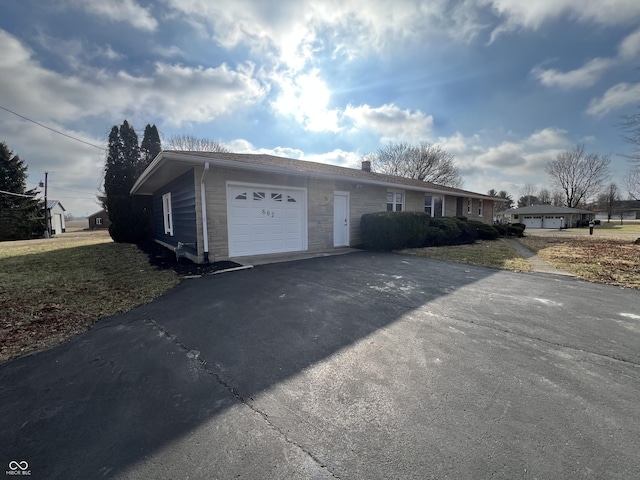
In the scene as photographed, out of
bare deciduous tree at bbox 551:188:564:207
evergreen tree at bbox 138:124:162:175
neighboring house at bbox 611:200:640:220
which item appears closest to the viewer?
evergreen tree at bbox 138:124:162:175

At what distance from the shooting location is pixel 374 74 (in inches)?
383

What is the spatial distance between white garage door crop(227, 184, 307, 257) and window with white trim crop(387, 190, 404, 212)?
5.36 meters

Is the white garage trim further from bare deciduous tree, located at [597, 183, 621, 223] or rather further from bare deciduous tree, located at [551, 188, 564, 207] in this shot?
bare deciduous tree, located at [597, 183, 621, 223]

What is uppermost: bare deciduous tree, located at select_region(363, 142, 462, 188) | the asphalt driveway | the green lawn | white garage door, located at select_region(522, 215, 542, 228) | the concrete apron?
bare deciduous tree, located at select_region(363, 142, 462, 188)

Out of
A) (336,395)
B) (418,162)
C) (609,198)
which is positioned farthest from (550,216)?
(336,395)

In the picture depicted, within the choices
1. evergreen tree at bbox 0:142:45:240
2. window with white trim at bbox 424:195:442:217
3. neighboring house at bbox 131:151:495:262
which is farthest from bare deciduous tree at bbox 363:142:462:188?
evergreen tree at bbox 0:142:45:240

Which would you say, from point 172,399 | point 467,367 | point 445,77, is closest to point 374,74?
point 445,77

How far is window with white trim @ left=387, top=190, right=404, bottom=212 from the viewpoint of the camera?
13278mm

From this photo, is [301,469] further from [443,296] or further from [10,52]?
[10,52]

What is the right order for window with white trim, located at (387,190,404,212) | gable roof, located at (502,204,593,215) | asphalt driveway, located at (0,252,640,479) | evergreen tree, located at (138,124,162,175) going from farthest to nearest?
gable roof, located at (502,204,593,215), evergreen tree, located at (138,124,162,175), window with white trim, located at (387,190,404,212), asphalt driveway, located at (0,252,640,479)

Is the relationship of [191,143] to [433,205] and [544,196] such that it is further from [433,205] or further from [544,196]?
[544,196]

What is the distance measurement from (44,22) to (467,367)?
45.5ft

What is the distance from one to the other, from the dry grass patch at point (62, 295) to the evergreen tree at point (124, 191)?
695 centimetres

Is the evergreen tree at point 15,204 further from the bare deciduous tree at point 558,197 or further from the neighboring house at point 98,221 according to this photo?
the bare deciduous tree at point 558,197
